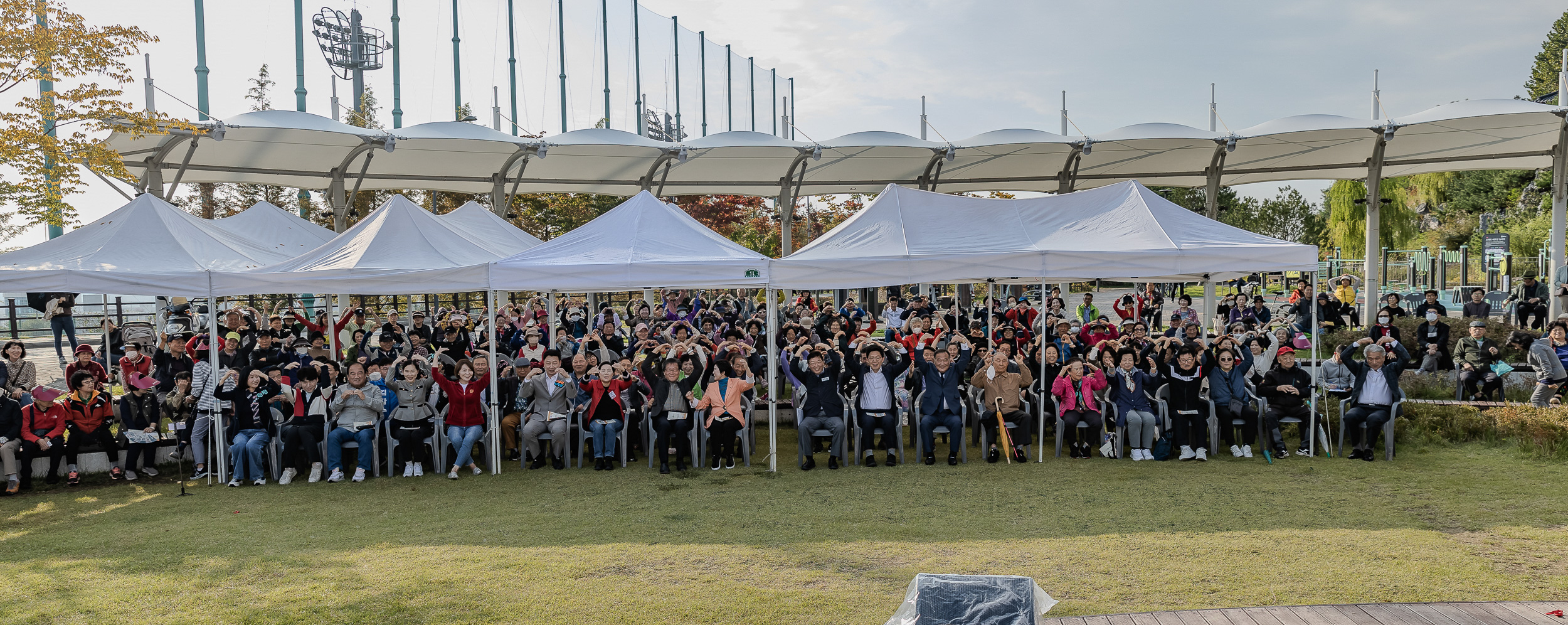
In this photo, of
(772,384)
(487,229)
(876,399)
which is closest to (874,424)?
(876,399)

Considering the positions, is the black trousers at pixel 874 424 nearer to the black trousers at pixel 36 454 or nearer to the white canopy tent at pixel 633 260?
the white canopy tent at pixel 633 260

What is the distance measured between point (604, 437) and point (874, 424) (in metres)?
2.56

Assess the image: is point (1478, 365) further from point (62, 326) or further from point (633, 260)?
point (62, 326)

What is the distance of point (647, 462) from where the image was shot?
8711mm

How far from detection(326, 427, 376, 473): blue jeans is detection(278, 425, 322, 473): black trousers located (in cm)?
12

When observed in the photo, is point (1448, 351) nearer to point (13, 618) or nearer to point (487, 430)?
point (487, 430)

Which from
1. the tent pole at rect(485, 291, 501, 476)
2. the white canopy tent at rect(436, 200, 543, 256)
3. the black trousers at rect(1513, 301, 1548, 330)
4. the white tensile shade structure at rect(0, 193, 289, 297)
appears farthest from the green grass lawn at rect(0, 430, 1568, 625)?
the black trousers at rect(1513, 301, 1548, 330)

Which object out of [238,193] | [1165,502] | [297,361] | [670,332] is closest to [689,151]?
[670,332]

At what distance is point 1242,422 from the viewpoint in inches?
336

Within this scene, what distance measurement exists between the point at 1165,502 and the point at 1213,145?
10695mm

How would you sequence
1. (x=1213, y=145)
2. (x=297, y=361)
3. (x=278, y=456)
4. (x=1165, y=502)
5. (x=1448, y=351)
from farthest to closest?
(x=1213, y=145)
(x=1448, y=351)
(x=297, y=361)
(x=278, y=456)
(x=1165, y=502)

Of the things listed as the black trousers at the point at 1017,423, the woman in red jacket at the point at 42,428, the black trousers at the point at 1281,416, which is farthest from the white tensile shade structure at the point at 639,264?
the black trousers at the point at 1281,416

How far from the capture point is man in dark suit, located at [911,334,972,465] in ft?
27.8

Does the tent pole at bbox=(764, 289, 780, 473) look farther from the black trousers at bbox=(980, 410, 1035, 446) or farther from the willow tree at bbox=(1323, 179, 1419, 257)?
the willow tree at bbox=(1323, 179, 1419, 257)
